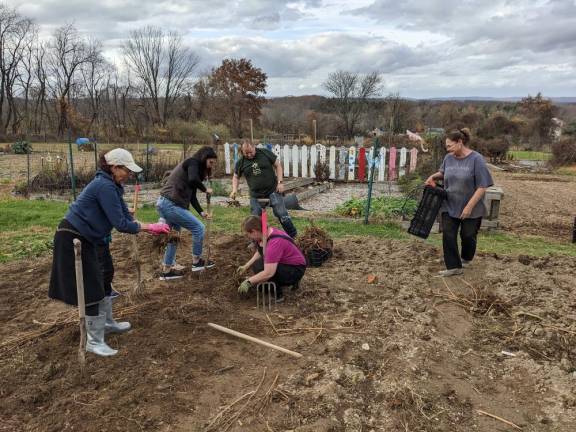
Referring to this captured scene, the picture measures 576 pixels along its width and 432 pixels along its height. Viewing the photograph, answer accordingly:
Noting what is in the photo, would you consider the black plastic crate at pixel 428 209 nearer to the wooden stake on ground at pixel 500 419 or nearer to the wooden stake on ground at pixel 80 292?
the wooden stake on ground at pixel 500 419

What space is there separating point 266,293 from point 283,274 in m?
0.37

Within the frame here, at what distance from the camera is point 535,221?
371 inches

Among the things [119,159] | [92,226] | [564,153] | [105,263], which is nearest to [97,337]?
[105,263]

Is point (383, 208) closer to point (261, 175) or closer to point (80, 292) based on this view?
point (261, 175)

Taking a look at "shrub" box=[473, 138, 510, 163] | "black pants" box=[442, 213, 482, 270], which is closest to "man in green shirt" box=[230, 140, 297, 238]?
"black pants" box=[442, 213, 482, 270]

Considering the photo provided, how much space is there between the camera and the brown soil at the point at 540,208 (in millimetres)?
8789

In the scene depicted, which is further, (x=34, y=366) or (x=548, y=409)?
(x=34, y=366)

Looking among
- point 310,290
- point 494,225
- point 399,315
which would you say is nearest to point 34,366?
point 310,290

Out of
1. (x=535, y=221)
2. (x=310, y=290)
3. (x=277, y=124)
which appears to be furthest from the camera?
(x=277, y=124)

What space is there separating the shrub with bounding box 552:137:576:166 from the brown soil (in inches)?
271

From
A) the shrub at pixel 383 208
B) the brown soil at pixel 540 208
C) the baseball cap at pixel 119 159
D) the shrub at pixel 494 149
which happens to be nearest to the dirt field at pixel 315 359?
the baseball cap at pixel 119 159

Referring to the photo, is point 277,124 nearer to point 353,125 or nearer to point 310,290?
point 353,125

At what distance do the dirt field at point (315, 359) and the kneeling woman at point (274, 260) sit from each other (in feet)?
0.94

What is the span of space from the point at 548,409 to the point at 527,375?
41cm
